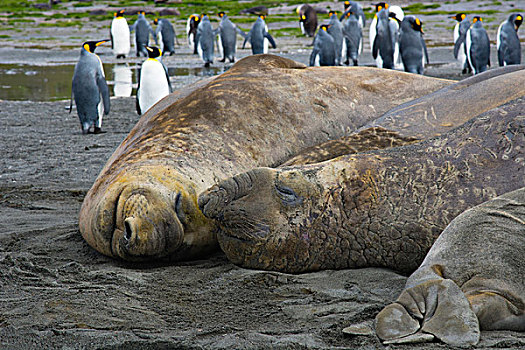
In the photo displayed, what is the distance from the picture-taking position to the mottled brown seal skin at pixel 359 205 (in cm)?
299

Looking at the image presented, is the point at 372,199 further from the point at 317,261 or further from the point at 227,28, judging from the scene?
the point at 227,28

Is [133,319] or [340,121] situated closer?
[133,319]

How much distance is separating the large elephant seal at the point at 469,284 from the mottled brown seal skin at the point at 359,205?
303mm

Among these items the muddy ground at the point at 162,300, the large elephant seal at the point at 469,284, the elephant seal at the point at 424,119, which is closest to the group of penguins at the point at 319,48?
the muddy ground at the point at 162,300

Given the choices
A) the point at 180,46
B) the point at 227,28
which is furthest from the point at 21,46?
the point at 227,28

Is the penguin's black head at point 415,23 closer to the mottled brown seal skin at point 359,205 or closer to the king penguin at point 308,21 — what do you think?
the king penguin at point 308,21

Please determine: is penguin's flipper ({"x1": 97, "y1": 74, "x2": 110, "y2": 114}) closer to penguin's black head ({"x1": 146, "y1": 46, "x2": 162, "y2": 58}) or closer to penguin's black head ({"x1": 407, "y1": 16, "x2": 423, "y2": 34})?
penguin's black head ({"x1": 146, "y1": 46, "x2": 162, "y2": 58})

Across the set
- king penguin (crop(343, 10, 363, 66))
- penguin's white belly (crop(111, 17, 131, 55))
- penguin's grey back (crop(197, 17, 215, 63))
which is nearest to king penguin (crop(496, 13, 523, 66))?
king penguin (crop(343, 10, 363, 66))

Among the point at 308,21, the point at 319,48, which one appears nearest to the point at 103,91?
the point at 319,48

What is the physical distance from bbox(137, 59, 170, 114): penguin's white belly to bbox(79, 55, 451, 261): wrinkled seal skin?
5.10 meters

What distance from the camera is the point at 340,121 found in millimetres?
4375

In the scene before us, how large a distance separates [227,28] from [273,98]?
62.3 ft

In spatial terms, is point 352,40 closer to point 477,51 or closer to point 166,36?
point 477,51

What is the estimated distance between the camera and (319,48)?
17969 millimetres
